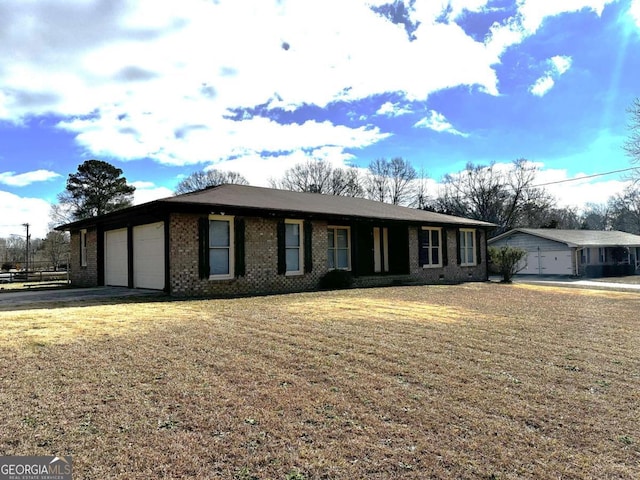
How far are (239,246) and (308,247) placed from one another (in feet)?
8.95

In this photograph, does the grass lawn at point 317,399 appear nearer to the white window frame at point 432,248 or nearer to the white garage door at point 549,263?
the white window frame at point 432,248

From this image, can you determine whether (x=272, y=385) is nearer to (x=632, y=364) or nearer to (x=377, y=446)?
(x=377, y=446)

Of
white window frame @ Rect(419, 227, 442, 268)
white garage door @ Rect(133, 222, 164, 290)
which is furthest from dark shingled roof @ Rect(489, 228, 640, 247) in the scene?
white garage door @ Rect(133, 222, 164, 290)

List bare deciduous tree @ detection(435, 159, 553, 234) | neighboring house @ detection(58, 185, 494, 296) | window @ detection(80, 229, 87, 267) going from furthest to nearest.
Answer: bare deciduous tree @ detection(435, 159, 553, 234), window @ detection(80, 229, 87, 267), neighboring house @ detection(58, 185, 494, 296)

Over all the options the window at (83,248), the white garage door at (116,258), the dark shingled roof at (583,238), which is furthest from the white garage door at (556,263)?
the window at (83,248)

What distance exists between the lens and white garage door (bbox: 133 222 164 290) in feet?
41.2

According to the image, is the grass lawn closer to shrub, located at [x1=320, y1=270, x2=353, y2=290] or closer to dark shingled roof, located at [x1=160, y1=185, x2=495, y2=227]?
dark shingled roof, located at [x1=160, y1=185, x2=495, y2=227]

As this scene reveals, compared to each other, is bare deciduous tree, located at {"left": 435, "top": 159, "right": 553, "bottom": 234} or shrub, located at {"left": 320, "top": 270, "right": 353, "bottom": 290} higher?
bare deciduous tree, located at {"left": 435, "top": 159, "right": 553, "bottom": 234}

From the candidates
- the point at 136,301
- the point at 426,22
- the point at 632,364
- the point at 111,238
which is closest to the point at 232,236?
the point at 136,301

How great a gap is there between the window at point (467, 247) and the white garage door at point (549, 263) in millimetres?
12490

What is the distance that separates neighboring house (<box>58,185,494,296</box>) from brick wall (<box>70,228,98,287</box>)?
0.04 meters

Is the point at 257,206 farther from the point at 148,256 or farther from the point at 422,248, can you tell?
the point at 422,248

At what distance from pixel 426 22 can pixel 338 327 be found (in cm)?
992

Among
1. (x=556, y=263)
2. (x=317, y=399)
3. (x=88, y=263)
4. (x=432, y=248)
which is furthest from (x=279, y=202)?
(x=556, y=263)
